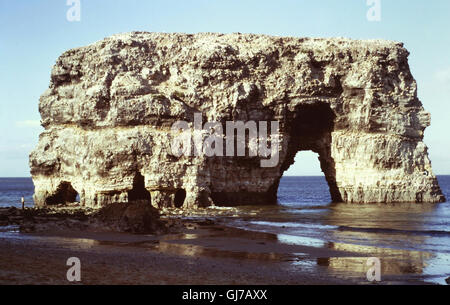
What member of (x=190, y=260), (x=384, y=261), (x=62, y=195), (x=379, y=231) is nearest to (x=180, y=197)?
(x=62, y=195)

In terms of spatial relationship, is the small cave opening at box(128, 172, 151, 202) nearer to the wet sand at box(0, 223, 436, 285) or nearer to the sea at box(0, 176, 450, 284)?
the sea at box(0, 176, 450, 284)

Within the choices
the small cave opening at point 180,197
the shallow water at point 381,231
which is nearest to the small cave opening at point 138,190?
the small cave opening at point 180,197

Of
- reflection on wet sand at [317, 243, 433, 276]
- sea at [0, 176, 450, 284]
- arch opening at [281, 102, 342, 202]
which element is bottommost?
sea at [0, 176, 450, 284]

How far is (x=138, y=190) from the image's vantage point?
46.8 m

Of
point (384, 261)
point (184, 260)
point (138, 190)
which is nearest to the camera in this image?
point (184, 260)

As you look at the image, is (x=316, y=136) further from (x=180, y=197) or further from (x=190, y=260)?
(x=190, y=260)

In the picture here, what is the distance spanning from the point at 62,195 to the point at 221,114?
59.1 feet

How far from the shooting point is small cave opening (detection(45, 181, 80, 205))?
157 ft

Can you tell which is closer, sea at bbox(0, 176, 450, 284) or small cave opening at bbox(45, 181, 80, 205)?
sea at bbox(0, 176, 450, 284)

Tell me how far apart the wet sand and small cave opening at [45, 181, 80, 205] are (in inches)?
909

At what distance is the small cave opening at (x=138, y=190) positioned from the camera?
147 ft

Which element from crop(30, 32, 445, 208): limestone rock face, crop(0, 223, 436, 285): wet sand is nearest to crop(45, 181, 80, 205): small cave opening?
crop(30, 32, 445, 208): limestone rock face

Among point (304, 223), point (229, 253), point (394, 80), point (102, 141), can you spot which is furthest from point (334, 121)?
point (229, 253)
